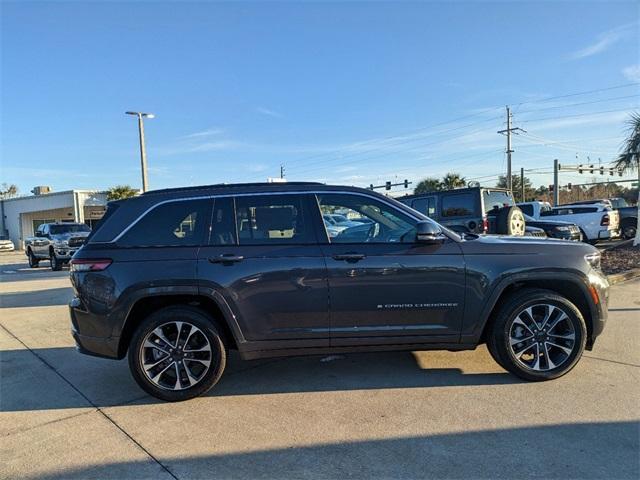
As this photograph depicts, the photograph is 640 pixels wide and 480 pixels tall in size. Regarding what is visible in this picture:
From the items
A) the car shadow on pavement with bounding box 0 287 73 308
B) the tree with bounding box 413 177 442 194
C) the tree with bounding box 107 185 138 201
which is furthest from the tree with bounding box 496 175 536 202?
the car shadow on pavement with bounding box 0 287 73 308

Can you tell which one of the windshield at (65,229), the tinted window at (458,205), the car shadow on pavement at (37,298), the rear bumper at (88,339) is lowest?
the car shadow on pavement at (37,298)

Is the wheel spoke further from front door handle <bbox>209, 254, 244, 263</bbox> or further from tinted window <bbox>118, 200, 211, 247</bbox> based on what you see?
tinted window <bbox>118, 200, 211, 247</bbox>

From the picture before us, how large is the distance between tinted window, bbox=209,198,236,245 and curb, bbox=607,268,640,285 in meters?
8.05

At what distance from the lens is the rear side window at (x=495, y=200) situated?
11.1 m

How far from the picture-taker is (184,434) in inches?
141

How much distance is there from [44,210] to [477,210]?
43514 mm

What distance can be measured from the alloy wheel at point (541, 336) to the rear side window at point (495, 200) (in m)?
6.93

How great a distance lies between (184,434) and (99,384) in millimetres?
1636

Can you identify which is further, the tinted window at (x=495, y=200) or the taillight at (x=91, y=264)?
the tinted window at (x=495, y=200)

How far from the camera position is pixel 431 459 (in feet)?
10.2

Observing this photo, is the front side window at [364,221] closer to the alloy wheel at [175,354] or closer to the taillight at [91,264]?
the alloy wheel at [175,354]

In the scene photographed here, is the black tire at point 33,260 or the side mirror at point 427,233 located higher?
the side mirror at point 427,233

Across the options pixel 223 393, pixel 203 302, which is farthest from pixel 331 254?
pixel 223 393

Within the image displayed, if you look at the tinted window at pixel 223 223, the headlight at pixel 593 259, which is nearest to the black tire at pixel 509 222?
the headlight at pixel 593 259
